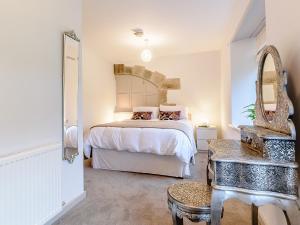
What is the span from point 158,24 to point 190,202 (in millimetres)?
2866

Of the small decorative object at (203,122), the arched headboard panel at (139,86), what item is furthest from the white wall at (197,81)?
the arched headboard panel at (139,86)

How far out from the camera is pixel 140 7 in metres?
2.74

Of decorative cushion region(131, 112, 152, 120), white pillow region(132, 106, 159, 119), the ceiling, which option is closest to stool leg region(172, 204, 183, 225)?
the ceiling

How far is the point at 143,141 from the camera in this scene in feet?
10.5

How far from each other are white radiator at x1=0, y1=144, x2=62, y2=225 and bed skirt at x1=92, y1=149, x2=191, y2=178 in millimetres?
1638

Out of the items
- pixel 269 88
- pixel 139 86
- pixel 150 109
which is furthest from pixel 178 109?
pixel 269 88

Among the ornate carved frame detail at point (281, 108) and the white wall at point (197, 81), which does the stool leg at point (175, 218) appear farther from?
the white wall at point (197, 81)

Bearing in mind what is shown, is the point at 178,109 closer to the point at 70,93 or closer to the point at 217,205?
the point at 70,93

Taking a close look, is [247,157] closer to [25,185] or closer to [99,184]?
[25,185]

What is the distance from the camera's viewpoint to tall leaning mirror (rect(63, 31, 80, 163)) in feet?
6.75

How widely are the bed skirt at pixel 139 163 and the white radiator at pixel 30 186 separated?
1.64m

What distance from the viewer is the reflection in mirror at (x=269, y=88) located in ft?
4.23

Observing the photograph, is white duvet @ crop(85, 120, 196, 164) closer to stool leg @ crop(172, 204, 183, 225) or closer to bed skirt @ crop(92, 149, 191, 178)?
bed skirt @ crop(92, 149, 191, 178)

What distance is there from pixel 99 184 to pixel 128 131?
0.93 meters
